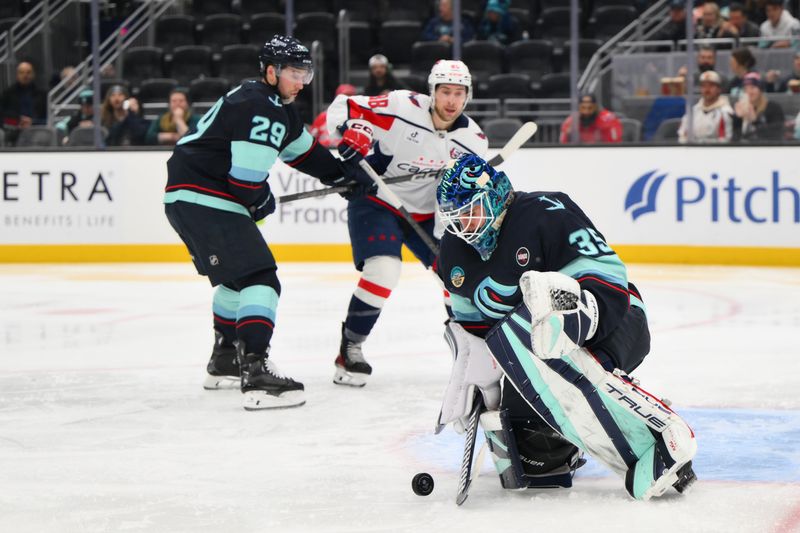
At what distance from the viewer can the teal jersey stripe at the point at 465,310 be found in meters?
2.89

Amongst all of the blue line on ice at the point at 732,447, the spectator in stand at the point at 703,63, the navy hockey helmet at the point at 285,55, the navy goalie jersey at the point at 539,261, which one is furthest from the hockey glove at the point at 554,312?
the spectator in stand at the point at 703,63

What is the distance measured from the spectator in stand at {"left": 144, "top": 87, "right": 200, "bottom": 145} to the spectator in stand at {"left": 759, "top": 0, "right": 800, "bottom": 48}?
4.15 m

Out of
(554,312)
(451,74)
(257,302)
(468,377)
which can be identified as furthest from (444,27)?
(554,312)

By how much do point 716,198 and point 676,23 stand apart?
1399mm

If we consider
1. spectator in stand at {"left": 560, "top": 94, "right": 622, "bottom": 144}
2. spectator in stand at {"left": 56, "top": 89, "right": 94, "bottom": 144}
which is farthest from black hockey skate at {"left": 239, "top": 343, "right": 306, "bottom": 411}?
spectator in stand at {"left": 56, "top": 89, "right": 94, "bottom": 144}

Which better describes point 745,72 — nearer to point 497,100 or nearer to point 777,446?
point 497,100

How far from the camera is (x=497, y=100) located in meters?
9.62

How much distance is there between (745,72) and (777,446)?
5741mm

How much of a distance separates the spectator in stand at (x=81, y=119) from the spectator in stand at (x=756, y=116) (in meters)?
4.63

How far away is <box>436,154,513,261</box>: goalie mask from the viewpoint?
8.88 feet

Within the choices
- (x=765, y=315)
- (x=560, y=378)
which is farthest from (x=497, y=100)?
(x=560, y=378)

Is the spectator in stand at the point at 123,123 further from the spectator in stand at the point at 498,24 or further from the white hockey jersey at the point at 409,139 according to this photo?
the white hockey jersey at the point at 409,139

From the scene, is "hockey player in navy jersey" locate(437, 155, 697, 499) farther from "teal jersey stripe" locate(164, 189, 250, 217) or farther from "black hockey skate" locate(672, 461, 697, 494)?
"teal jersey stripe" locate(164, 189, 250, 217)

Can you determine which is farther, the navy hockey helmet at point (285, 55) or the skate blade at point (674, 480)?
the navy hockey helmet at point (285, 55)
